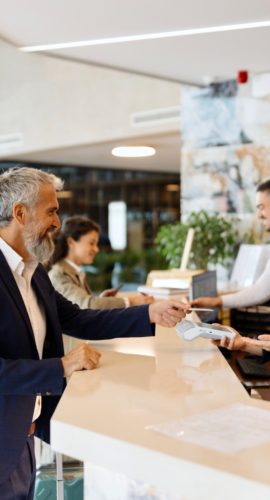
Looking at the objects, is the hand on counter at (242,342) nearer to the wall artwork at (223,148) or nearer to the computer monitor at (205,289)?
the computer monitor at (205,289)

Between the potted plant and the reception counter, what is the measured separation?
5.01m

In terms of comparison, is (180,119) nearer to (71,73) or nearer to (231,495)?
(71,73)

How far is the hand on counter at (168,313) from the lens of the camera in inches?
108

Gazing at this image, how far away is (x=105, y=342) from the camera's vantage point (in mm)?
2945

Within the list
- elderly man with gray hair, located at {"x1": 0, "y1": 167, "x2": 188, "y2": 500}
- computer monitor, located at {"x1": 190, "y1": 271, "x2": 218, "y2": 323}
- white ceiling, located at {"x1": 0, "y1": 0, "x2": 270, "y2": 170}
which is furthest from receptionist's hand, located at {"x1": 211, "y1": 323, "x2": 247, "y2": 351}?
white ceiling, located at {"x1": 0, "y1": 0, "x2": 270, "y2": 170}

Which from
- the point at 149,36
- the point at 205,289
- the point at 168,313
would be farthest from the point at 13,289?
the point at 149,36

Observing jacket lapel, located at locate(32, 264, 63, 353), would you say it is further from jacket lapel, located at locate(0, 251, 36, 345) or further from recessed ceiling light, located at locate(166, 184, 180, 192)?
recessed ceiling light, located at locate(166, 184, 180, 192)

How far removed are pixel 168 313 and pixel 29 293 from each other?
1.98 feet

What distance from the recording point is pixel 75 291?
4.44 meters

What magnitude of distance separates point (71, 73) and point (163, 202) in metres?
4.91

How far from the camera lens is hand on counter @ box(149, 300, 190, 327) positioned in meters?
2.73

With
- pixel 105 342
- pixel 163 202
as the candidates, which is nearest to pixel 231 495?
pixel 105 342

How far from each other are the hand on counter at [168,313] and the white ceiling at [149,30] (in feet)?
9.00

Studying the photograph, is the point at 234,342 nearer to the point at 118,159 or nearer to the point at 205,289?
the point at 205,289
